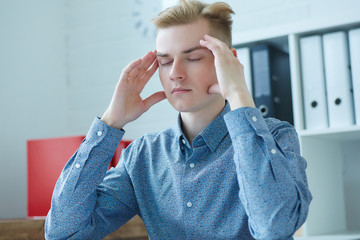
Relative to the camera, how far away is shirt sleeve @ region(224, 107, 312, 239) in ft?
3.49

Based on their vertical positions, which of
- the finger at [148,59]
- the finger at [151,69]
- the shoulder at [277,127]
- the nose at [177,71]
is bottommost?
the shoulder at [277,127]

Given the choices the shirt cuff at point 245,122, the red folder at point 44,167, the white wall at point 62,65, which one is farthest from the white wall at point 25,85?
the shirt cuff at point 245,122

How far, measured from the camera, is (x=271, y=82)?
6.31 feet

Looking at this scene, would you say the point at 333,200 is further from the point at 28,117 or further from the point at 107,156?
the point at 28,117

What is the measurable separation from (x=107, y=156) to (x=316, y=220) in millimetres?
863

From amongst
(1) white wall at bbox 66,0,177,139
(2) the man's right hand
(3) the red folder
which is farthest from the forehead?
(1) white wall at bbox 66,0,177,139

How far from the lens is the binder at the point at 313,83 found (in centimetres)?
182

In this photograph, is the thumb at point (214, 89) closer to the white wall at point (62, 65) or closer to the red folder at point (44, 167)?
the red folder at point (44, 167)

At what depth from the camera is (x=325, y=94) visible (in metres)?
1.82

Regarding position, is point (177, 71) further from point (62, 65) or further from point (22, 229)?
point (62, 65)

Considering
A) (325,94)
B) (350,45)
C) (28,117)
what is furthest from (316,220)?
(28,117)

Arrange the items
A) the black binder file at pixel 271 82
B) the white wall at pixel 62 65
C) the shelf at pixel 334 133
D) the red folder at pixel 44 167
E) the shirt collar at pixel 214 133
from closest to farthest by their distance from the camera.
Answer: the shirt collar at pixel 214 133
the shelf at pixel 334 133
the black binder file at pixel 271 82
the red folder at pixel 44 167
the white wall at pixel 62 65

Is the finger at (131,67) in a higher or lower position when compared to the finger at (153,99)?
higher

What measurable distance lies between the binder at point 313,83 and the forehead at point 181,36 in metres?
0.64
